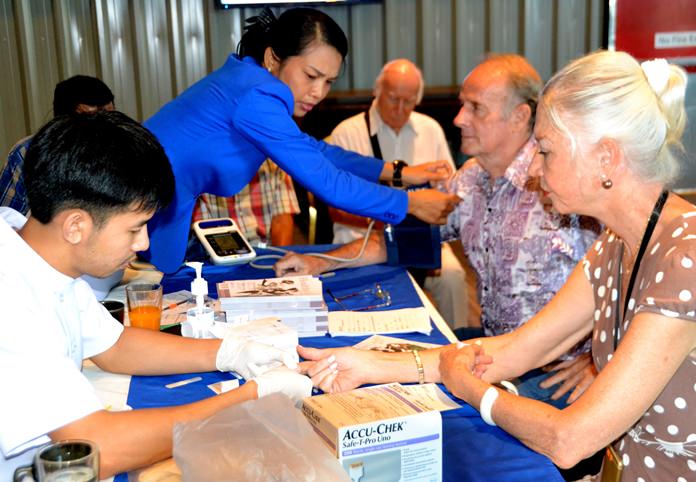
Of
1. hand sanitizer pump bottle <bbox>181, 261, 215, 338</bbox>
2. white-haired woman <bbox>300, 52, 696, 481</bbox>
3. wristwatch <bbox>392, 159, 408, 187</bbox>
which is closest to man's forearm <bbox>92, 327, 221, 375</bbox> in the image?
hand sanitizer pump bottle <bbox>181, 261, 215, 338</bbox>

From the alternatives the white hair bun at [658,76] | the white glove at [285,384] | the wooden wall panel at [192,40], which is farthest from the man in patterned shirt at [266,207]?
the white hair bun at [658,76]

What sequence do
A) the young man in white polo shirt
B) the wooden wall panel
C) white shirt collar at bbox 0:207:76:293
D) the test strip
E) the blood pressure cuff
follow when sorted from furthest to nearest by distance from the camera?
the wooden wall panel
the blood pressure cuff
the test strip
white shirt collar at bbox 0:207:76:293
the young man in white polo shirt

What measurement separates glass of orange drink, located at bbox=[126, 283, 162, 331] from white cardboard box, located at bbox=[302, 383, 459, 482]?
33.7 inches

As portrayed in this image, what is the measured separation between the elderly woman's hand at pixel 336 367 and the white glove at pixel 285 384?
0.08m

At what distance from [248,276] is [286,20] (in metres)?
0.92

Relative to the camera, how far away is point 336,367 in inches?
70.9

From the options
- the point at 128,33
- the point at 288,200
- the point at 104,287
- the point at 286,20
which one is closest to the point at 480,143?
the point at 286,20

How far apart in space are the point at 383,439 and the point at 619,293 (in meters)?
0.73

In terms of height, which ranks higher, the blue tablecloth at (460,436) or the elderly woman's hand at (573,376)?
the blue tablecloth at (460,436)

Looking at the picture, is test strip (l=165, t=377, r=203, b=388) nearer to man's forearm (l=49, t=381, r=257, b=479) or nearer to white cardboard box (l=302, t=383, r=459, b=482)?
man's forearm (l=49, t=381, r=257, b=479)

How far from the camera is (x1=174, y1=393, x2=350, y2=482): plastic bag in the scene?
1.21 meters

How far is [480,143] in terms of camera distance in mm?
2809

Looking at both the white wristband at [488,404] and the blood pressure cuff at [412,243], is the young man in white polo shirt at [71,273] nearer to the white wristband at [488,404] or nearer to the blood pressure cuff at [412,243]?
the white wristband at [488,404]

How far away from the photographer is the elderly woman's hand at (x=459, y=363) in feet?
5.63
